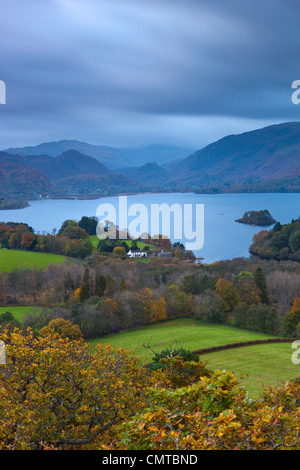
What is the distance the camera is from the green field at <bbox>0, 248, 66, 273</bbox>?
47.0 metres

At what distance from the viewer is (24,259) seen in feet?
169

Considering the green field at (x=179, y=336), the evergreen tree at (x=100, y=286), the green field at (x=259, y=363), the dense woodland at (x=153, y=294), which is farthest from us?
the evergreen tree at (x=100, y=286)

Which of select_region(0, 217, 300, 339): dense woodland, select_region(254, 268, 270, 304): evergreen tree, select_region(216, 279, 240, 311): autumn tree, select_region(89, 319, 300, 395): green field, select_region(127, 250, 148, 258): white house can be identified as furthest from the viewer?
select_region(127, 250, 148, 258): white house

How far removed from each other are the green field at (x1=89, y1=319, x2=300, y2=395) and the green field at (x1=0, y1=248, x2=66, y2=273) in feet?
74.0

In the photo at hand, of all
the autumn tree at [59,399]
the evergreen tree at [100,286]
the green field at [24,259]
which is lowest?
the evergreen tree at [100,286]

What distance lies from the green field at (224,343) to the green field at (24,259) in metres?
22.5

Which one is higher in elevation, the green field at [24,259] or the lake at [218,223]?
the lake at [218,223]

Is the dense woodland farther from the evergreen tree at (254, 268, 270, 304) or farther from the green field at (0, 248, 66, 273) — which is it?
the green field at (0, 248, 66, 273)

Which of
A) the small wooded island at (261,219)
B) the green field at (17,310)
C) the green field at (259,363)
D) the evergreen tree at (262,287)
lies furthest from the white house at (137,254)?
the small wooded island at (261,219)

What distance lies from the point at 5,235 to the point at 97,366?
58.6 m

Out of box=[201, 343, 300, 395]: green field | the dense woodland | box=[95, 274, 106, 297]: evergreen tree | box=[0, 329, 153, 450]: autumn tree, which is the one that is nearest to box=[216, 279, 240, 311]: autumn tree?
the dense woodland

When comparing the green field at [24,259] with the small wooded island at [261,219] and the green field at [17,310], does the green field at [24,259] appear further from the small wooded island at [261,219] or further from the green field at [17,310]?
the small wooded island at [261,219]

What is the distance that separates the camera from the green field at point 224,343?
59.6 ft

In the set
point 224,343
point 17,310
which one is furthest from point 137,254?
point 224,343
